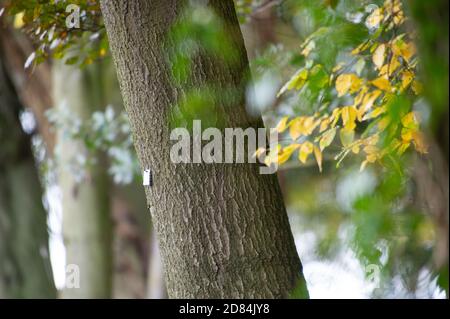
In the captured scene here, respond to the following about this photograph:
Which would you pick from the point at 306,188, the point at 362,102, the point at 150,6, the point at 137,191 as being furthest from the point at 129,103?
the point at 137,191

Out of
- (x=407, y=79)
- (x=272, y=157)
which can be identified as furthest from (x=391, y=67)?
(x=272, y=157)

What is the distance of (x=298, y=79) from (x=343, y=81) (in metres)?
0.25

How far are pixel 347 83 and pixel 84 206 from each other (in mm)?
5470

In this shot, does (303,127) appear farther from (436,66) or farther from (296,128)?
(436,66)

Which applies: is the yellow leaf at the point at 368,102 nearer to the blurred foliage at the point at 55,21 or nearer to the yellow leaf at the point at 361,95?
the yellow leaf at the point at 361,95

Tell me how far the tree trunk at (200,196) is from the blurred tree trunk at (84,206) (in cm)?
570

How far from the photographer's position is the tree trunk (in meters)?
3.05

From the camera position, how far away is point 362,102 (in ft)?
14.0

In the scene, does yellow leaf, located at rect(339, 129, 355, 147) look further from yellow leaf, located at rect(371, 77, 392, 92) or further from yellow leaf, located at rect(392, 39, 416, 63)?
yellow leaf, located at rect(392, 39, 416, 63)

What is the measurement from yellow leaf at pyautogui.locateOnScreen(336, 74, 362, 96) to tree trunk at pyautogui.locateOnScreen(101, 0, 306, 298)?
114 centimetres

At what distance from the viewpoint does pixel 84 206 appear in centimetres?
913

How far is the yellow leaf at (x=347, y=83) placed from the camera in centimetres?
423

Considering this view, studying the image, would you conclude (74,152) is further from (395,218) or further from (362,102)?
(395,218)
